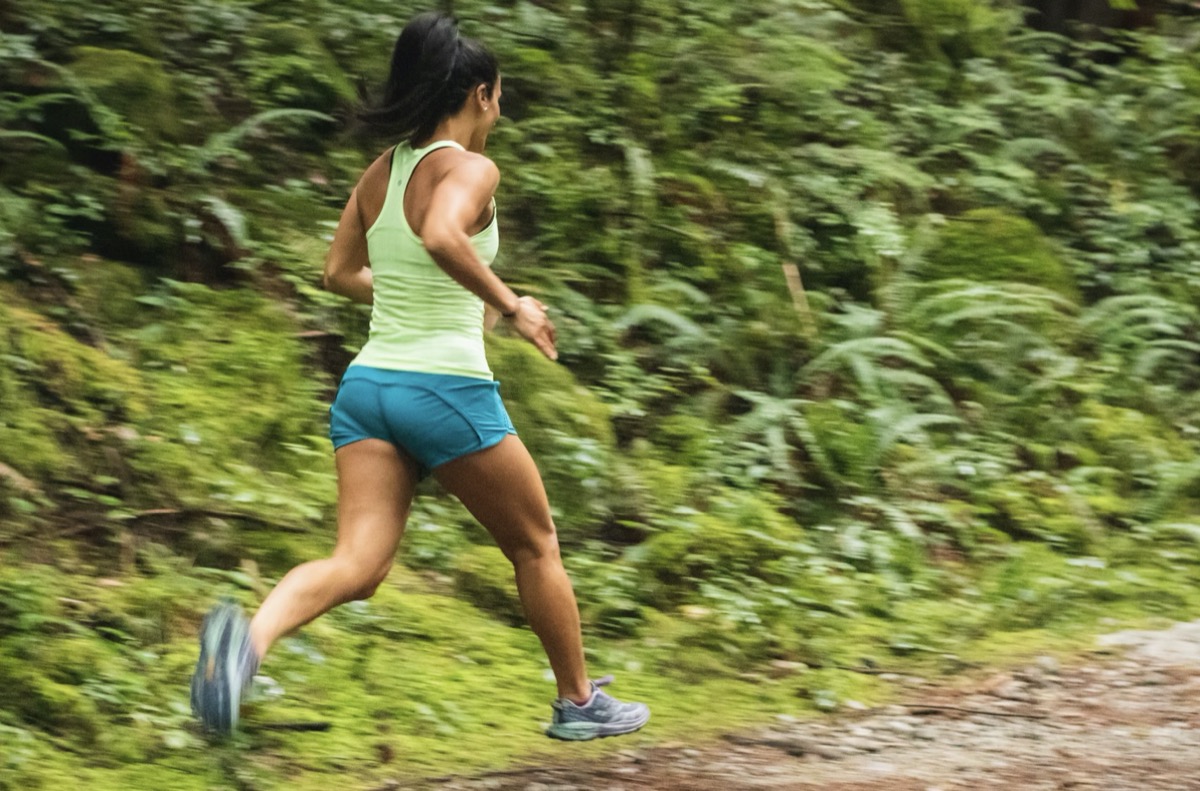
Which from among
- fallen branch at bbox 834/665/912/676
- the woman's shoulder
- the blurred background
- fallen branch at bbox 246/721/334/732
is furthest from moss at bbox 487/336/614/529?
the woman's shoulder

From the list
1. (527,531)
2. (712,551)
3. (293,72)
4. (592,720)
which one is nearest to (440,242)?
(527,531)

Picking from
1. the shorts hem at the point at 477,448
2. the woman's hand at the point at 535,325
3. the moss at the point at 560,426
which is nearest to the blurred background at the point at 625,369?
the moss at the point at 560,426

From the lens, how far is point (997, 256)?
8.77 meters

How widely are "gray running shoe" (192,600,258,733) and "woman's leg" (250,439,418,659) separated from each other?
22 centimetres

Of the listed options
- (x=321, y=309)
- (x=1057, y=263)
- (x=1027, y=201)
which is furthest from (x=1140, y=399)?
(x=321, y=309)

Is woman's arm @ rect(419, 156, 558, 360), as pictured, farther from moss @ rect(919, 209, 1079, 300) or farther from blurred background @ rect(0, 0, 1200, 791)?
moss @ rect(919, 209, 1079, 300)

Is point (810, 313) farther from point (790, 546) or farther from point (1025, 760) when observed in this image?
point (1025, 760)

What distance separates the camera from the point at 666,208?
8.58 m

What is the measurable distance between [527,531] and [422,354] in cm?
64

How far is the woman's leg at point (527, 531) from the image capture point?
405 centimetres

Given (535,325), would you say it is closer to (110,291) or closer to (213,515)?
(213,515)

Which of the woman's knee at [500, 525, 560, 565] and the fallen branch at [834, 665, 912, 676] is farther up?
the woman's knee at [500, 525, 560, 565]

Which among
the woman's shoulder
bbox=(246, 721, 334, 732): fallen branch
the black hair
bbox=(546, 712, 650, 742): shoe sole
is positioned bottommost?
bbox=(246, 721, 334, 732): fallen branch

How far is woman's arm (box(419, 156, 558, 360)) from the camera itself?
12.3 feet
